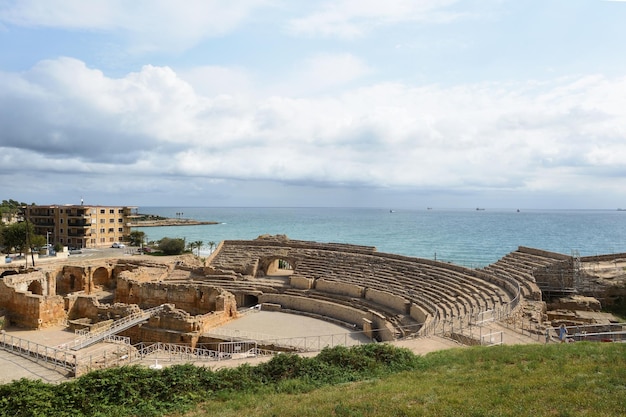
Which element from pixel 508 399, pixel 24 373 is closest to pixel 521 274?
pixel 508 399

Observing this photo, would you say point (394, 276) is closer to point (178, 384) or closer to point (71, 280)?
point (178, 384)

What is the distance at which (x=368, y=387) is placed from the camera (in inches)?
424

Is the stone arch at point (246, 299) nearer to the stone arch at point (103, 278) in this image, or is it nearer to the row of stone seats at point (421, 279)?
the row of stone seats at point (421, 279)

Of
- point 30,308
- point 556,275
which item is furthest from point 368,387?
point 30,308

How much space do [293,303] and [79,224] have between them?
140 ft

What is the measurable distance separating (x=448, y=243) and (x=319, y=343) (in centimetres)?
7531

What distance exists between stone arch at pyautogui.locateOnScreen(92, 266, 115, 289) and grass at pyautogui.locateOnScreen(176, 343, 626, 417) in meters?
31.6

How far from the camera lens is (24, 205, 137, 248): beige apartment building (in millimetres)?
59219

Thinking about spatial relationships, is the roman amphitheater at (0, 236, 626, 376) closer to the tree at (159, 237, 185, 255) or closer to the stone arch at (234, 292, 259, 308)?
the stone arch at (234, 292, 259, 308)

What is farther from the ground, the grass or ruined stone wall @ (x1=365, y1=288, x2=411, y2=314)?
the grass

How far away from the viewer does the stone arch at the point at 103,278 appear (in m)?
37.9

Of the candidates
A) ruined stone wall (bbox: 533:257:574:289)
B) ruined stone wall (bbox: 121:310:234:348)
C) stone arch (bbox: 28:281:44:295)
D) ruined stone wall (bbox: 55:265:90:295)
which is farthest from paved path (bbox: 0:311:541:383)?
ruined stone wall (bbox: 533:257:574:289)

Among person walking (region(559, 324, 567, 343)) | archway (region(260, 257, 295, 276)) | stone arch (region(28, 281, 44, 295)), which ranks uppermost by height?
person walking (region(559, 324, 567, 343))

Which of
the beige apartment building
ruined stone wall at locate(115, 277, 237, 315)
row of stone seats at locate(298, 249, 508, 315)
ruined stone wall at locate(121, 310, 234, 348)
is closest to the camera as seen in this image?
row of stone seats at locate(298, 249, 508, 315)
